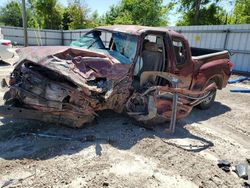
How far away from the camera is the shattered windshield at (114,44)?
497 cm

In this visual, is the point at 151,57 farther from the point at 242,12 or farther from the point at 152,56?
the point at 242,12

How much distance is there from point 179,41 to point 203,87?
132 cm

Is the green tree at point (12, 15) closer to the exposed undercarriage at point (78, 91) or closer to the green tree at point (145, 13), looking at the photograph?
the green tree at point (145, 13)

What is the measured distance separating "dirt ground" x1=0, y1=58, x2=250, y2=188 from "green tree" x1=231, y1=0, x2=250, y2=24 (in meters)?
24.9

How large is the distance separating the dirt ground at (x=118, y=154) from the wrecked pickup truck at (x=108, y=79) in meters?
0.37

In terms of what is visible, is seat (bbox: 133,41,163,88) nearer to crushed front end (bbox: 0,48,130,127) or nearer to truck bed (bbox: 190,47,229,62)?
truck bed (bbox: 190,47,229,62)

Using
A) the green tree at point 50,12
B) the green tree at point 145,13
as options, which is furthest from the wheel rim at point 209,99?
the green tree at point 50,12

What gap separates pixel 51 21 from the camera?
106 feet

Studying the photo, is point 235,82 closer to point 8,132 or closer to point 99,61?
point 99,61

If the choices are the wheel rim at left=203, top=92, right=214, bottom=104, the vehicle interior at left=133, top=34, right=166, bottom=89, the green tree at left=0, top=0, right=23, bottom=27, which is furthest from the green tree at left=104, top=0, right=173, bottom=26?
the vehicle interior at left=133, top=34, right=166, bottom=89

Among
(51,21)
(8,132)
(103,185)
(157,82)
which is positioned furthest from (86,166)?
(51,21)

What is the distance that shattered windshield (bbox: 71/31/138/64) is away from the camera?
4.97 m

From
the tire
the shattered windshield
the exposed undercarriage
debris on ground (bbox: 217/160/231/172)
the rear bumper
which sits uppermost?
the shattered windshield

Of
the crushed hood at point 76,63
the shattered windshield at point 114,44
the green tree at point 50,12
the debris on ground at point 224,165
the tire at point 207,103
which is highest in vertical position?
the green tree at point 50,12
